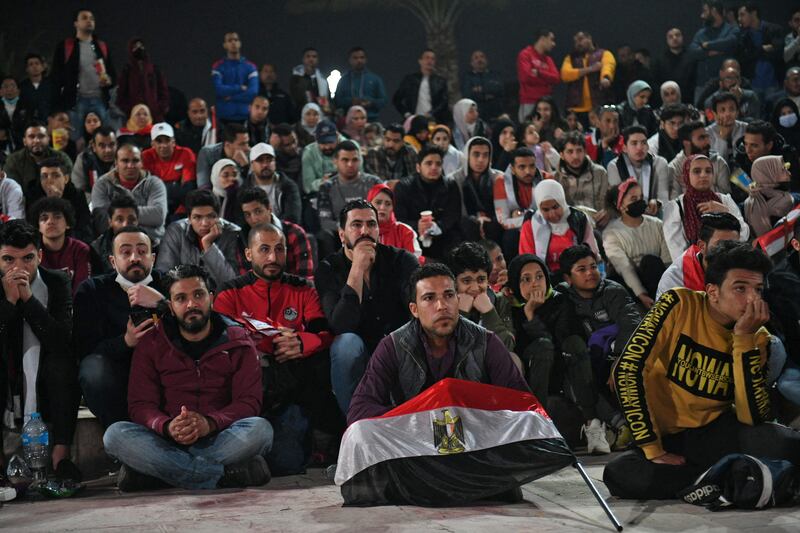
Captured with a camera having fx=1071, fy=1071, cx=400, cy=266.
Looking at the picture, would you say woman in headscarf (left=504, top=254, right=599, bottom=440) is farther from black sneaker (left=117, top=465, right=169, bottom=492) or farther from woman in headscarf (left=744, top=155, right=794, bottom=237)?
woman in headscarf (left=744, top=155, right=794, bottom=237)

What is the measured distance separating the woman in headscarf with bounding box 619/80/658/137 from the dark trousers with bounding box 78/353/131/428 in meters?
7.99

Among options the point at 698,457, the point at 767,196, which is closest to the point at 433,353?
the point at 698,457

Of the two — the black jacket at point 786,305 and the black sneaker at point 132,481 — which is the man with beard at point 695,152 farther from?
the black sneaker at point 132,481

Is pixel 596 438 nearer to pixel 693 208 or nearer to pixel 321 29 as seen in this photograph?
pixel 693 208

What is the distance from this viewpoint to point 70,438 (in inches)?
216

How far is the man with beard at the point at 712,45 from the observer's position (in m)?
13.7

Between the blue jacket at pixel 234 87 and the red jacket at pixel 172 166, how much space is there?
7.04ft

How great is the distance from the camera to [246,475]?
527cm

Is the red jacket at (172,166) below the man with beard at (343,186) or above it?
above

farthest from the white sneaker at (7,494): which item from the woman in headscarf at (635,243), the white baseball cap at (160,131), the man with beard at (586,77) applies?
the man with beard at (586,77)

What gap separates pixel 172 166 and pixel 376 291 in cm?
432

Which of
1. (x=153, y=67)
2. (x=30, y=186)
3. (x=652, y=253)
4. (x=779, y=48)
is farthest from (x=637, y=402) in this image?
(x=779, y=48)

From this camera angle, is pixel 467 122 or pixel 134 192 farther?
pixel 467 122

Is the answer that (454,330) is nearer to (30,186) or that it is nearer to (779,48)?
(30,186)
